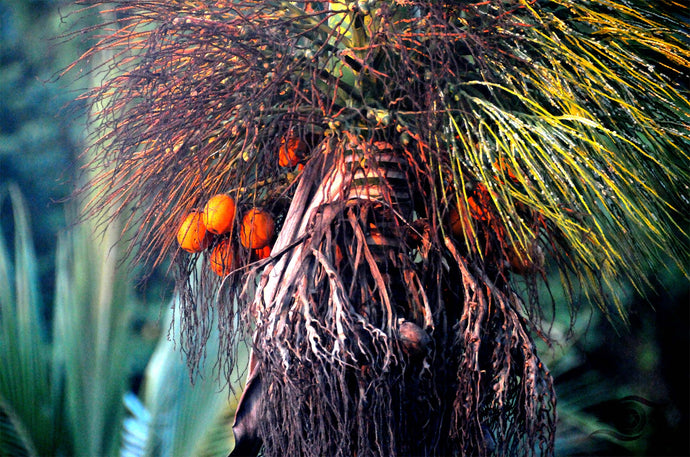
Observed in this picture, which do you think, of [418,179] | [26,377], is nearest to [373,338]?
[418,179]

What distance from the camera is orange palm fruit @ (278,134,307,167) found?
2.54 ft

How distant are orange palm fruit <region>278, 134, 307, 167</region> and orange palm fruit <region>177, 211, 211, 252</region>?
11cm

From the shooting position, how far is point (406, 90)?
0.68 meters

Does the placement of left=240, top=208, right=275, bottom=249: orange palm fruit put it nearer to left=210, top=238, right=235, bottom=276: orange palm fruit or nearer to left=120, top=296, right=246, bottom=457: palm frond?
left=210, top=238, right=235, bottom=276: orange palm fruit

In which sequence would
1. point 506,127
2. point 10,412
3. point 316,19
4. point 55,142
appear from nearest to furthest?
1. point 506,127
2. point 316,19
3. point 10,412
4. point 55,142

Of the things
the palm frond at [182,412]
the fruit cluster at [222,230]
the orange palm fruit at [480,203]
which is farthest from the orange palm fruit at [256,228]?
the palm frond at [182,412]

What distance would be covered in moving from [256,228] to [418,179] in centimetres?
19

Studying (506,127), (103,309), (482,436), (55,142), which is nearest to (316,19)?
(506,127)

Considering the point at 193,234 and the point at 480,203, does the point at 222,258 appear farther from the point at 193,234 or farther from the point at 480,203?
the point at 480,203

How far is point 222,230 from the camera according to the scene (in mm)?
779

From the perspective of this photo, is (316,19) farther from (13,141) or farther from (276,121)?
(13,141)

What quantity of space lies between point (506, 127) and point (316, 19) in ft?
0.83

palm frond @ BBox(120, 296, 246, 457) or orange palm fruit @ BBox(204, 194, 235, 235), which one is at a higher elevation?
orange palm fruit @ BBox(204, 194, 235, 235)

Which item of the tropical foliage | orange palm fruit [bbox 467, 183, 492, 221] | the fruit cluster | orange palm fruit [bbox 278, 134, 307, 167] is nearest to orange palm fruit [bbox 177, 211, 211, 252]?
the fruit cluster
